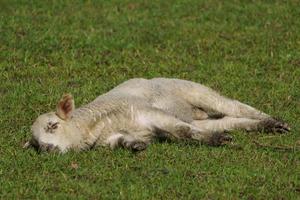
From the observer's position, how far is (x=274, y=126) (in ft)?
31.4

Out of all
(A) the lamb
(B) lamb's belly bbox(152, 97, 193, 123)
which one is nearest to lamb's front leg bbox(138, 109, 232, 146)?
(A) the lamb

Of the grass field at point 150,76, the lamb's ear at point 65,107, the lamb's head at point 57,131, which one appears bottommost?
the grass field at point 150,76

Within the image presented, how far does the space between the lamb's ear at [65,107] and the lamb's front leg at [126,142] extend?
1.67 ft

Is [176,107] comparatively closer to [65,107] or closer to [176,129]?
[176,129]

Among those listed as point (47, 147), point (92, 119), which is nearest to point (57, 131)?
point (47, 147)

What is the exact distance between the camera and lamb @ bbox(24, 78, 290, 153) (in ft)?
28.5

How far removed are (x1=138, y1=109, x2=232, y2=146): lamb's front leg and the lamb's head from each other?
0.74 metres

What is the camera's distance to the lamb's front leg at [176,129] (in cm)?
889

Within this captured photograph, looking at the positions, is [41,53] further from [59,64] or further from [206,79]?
[206,79]

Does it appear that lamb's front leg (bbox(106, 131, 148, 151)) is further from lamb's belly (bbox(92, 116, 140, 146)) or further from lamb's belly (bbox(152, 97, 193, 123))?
lamb's belly (bbox(152, 97, 193, 123))

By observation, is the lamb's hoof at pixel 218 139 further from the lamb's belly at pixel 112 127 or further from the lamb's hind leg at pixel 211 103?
the lamb's hind leg at pixel 211 103

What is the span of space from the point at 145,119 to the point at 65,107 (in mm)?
845

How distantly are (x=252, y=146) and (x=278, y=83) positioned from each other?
3.11m

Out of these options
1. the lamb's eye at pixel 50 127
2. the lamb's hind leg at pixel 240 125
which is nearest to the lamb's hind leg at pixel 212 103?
the lamb's hind leg at pixel 240 125
